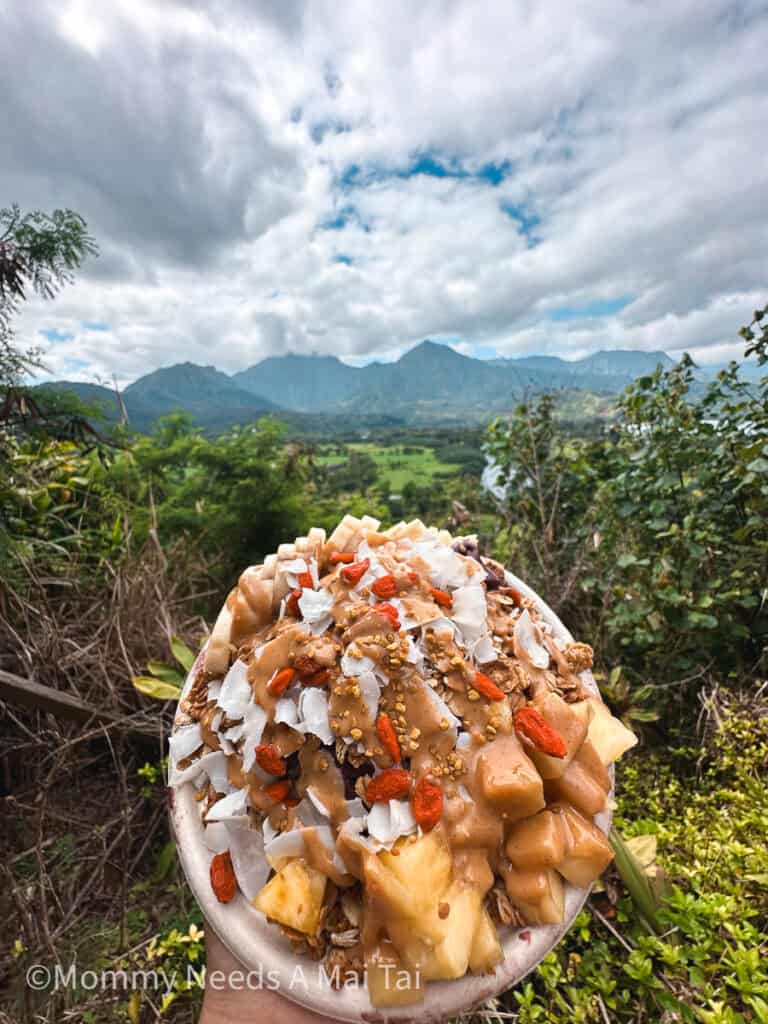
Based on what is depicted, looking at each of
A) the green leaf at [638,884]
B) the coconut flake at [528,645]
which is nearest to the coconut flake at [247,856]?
the coconut flake at [528,645]

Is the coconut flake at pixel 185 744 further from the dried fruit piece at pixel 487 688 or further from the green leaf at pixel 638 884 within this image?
the green leaf at pixel 638 884

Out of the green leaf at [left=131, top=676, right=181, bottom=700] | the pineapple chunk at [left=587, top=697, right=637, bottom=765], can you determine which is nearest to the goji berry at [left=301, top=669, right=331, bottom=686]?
the pineapple chunk at [left=587, top=697, right=637, bottom=765]

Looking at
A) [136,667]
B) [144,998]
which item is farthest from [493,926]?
[136,667]

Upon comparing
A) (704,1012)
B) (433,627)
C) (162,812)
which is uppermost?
(433,627)

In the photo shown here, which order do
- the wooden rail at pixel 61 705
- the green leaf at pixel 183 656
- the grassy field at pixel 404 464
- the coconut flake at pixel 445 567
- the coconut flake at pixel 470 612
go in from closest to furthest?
the coconut flake at pixel 470 612, the coconut flake at pixel 445 567, the wooden rail at pixel 61 705, the green leaf at pixel 183 656, the grassy field at pixel 404 464

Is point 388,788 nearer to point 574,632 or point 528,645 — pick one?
point 528,645

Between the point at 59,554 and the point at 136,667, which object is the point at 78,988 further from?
the point at 59,554
